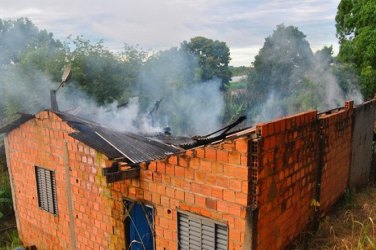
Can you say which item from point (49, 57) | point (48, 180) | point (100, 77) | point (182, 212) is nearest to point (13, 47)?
point (49, 57)

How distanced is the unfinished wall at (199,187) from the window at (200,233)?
94mm

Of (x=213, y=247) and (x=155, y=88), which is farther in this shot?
(x=155, y=88)

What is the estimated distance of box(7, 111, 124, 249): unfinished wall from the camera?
6.53 metres

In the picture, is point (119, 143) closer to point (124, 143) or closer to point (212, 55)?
point (124, 143)

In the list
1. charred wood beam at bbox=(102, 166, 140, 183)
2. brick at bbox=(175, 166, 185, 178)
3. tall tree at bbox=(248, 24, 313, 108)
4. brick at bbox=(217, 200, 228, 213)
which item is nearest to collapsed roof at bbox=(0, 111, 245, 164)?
charred wood beam at bbox=(102, 166, 140, 183)

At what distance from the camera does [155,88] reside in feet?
60.6

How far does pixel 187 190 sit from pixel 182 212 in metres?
0.38

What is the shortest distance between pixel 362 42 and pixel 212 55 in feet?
40.9

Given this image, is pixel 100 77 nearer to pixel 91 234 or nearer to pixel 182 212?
pixel 91 234

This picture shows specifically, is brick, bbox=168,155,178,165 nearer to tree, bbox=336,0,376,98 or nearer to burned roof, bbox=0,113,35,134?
burned roof, bbox=0,113,35,134

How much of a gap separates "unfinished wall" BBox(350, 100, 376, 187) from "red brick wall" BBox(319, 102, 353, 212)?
445 mm

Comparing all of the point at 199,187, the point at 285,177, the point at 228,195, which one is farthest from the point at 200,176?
the point at 285,177

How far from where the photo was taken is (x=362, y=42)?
41.7ft

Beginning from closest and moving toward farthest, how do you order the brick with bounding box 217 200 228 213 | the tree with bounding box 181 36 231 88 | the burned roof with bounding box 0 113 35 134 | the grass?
the brick with bounding box 217 200 228 213, the grass, the burned roof with bounding box 0 113 35 134, the tree with bounding box 181 36 231 88
